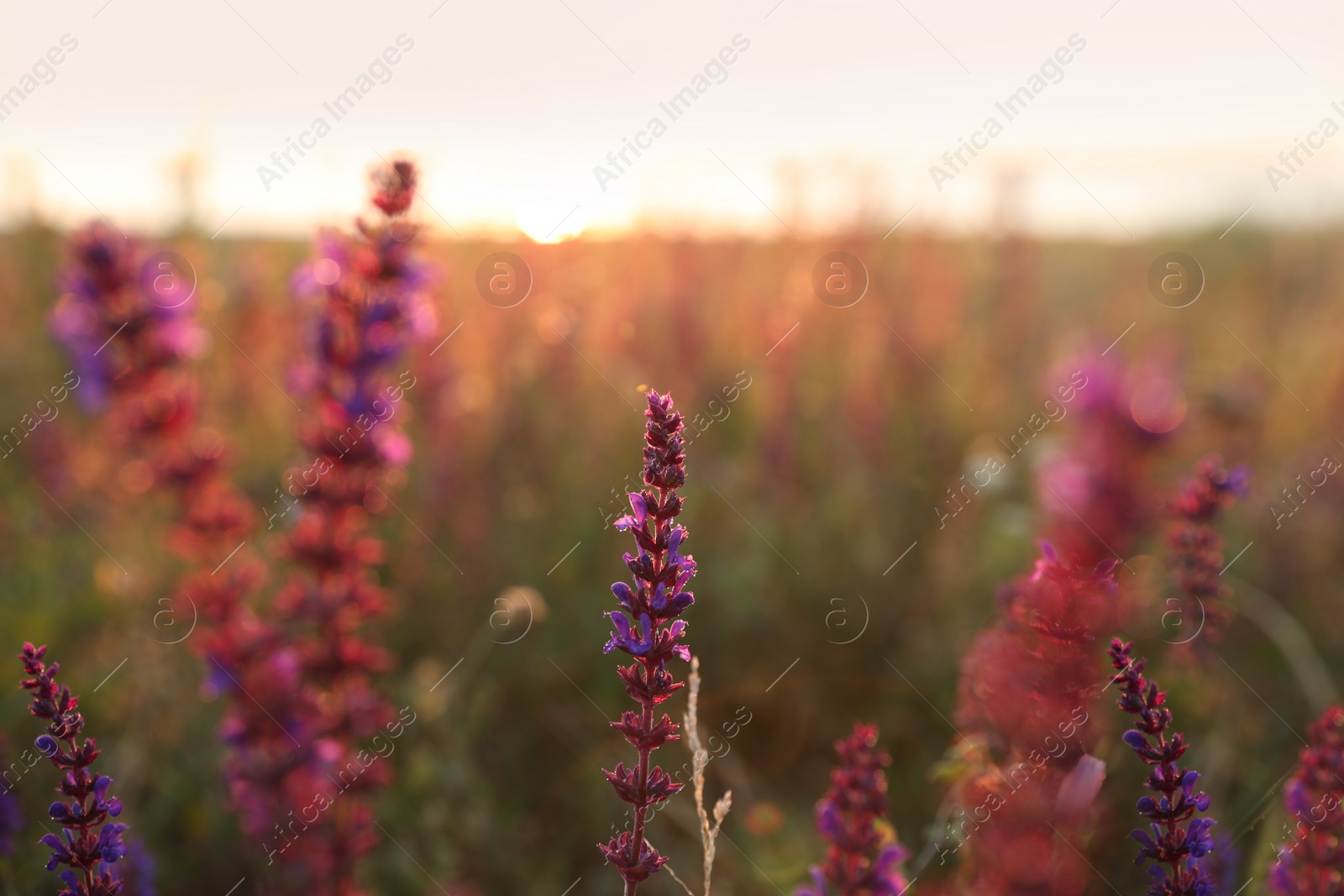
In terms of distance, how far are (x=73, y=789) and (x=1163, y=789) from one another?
1.80 metres

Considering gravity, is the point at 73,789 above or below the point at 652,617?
below

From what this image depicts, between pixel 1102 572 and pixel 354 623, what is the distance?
1.91 metres

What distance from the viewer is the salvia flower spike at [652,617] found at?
1.37 meters

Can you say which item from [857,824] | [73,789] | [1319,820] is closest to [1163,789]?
[1319,820]

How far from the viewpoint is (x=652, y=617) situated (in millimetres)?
1403

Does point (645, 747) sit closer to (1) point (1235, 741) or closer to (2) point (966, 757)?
(2) point (966, 757)

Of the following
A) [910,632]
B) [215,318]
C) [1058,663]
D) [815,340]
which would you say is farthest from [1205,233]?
[1058,663]

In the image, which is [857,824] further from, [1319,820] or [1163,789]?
[1319,820]

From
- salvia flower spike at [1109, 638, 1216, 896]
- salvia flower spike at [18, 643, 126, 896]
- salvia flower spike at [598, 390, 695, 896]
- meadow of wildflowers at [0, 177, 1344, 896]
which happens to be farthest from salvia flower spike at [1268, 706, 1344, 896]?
salvia flower spike at [18, 643, 126, 896]

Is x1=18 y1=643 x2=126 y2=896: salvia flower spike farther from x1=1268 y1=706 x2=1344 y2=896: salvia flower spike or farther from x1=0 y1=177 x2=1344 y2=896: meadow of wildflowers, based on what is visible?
x1=1268 y1=706 x2=1344 y2=896: salvia flower spike

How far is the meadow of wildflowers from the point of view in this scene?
1.42m

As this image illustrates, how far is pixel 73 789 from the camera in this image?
1363mm

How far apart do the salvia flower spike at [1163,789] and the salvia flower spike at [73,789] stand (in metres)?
1.67

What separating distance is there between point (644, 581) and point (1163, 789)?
3.00ft
